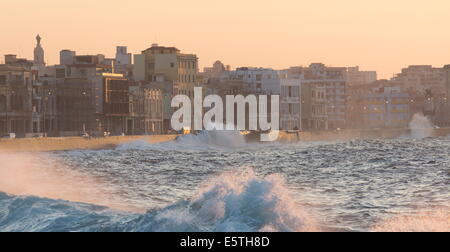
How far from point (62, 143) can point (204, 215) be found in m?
74.9

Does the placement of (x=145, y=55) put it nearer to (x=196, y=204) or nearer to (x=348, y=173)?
(x=348, y=173)

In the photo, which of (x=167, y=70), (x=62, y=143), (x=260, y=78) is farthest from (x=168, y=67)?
(x=62, y=143)

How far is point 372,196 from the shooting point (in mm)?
42312

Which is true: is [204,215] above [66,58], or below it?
below

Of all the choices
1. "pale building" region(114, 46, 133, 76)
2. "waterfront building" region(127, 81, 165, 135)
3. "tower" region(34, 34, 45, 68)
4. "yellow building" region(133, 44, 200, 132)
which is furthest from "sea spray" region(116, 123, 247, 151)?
"pale building" region(114, 46, 133, 76)

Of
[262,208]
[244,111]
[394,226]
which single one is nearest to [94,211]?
[262,208]

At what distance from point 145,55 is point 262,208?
416 feet

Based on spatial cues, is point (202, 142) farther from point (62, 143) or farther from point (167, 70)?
point (62, 143)

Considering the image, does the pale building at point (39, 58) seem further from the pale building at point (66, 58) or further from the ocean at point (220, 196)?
the ocean at point (220, 196)

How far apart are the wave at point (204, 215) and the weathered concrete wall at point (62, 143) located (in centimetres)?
6004

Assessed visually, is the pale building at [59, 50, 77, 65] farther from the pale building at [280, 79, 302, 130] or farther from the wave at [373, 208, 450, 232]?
the wave at [373, 208, 450, 232]

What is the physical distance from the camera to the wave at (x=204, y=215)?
24.4 m

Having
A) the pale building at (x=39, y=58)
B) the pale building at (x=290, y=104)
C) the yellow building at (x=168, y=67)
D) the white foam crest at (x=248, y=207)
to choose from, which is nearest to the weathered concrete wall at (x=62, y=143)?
the yellow building at (x=168, y=67)

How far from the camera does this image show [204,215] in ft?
83.8
